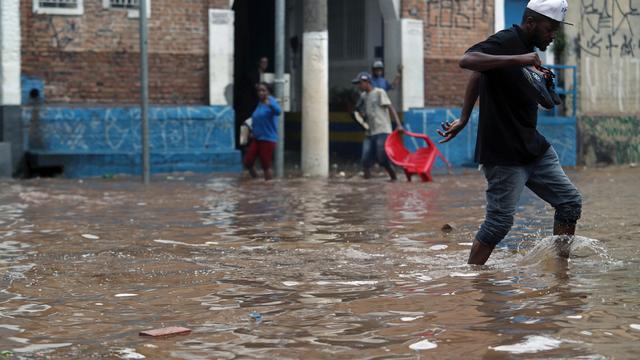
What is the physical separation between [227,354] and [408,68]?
1741cm

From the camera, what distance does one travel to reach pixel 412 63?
2253 cm

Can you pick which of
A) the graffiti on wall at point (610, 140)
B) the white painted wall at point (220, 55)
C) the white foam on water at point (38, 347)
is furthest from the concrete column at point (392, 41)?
the white foam on water at point (38, 347)

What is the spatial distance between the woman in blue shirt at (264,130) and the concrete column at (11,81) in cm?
375

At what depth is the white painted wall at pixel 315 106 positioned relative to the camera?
2034cm

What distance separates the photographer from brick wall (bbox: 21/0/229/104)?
1956 cm

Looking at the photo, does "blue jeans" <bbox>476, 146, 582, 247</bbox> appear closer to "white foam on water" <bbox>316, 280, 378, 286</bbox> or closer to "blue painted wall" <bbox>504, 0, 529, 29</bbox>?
"white foam on water" <bbox>316, 280, 378, 286</bbox>

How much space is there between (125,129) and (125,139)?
6.6 inches

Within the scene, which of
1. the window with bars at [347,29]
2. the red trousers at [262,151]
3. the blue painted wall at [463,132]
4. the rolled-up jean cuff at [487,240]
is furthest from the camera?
the window with bars at [347,29]

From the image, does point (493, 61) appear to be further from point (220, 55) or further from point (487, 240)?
point (220, 55)

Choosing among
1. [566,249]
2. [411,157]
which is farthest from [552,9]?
[411,157]

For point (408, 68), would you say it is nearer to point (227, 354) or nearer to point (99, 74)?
point (99, 74)

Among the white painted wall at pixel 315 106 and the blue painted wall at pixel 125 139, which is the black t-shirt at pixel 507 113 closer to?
the white painted wall at pixel 315 106

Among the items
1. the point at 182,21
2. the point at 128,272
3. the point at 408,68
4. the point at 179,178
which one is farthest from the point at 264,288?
the point at 408,68

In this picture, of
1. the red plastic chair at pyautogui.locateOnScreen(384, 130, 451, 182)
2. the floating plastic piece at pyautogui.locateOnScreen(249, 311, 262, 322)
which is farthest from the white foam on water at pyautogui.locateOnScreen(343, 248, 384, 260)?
the red plastic chair at pyautogui.locateOnScreen(384, 130, 451, 182)
